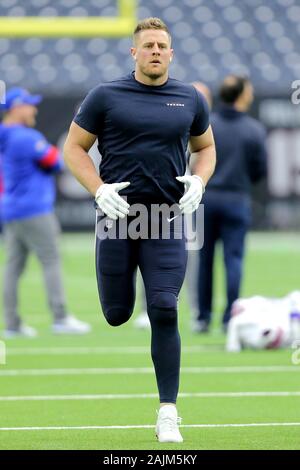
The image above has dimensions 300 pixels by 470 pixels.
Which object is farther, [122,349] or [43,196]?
[43,196]

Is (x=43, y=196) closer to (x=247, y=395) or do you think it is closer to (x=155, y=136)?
(x=247, y=395)

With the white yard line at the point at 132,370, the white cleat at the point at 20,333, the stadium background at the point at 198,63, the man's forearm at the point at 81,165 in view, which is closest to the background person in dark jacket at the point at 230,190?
the white cleat at the point at 20,333

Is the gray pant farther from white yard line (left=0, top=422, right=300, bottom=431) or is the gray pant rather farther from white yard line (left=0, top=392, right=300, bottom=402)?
white yard line (left=0, top=422, right=300, bottom=431)

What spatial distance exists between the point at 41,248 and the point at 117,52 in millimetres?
12753

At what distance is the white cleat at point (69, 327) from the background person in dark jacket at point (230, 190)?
0.97 m

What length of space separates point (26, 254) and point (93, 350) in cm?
145

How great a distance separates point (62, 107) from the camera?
21.5 meters

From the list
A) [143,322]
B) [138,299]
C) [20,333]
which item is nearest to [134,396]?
[20,333]

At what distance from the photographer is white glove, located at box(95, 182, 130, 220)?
580 cm

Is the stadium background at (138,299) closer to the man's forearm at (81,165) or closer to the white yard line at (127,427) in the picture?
the white yard line at (127,427)

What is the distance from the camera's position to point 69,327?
35.5 feet
